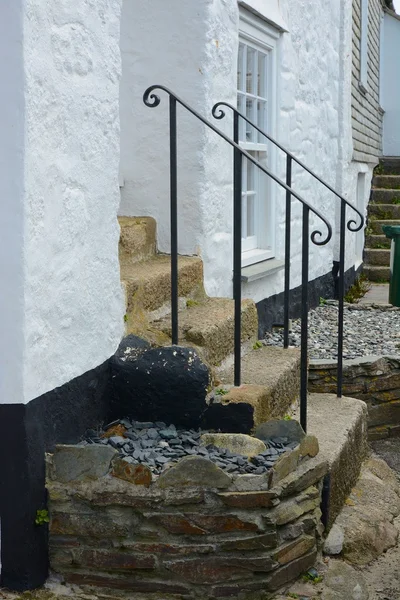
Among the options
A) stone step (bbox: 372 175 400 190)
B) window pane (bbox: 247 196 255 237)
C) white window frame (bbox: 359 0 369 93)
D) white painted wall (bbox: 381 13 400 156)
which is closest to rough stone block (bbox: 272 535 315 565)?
window pane (bbox: 247 196 255 237)

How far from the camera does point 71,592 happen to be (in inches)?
132

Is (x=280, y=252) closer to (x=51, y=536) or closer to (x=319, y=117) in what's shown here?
(x=319, y=117)

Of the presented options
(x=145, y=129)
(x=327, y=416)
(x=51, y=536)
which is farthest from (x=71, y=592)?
(x=145, y=129)

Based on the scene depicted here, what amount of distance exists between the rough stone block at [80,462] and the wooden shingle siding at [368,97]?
7639mm

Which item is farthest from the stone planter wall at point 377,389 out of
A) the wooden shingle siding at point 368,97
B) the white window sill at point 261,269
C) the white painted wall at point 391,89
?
the white painted wall at point 391,89

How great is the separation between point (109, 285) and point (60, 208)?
0.55 m

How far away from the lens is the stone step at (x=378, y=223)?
12094mm

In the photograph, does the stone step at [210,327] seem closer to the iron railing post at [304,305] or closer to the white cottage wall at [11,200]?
the iron railing post at [304,305]

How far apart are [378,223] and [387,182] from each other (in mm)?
1522

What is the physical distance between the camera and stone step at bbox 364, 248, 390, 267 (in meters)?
11.6

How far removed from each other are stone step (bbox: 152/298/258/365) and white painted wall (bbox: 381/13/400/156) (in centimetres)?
1254

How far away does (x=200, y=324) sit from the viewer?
435cm

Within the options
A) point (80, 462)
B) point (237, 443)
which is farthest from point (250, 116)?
point (80, 462)

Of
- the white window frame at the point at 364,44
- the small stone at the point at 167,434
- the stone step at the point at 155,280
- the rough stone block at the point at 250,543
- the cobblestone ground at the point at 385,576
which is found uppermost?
the white window frame at the point at 364,44
